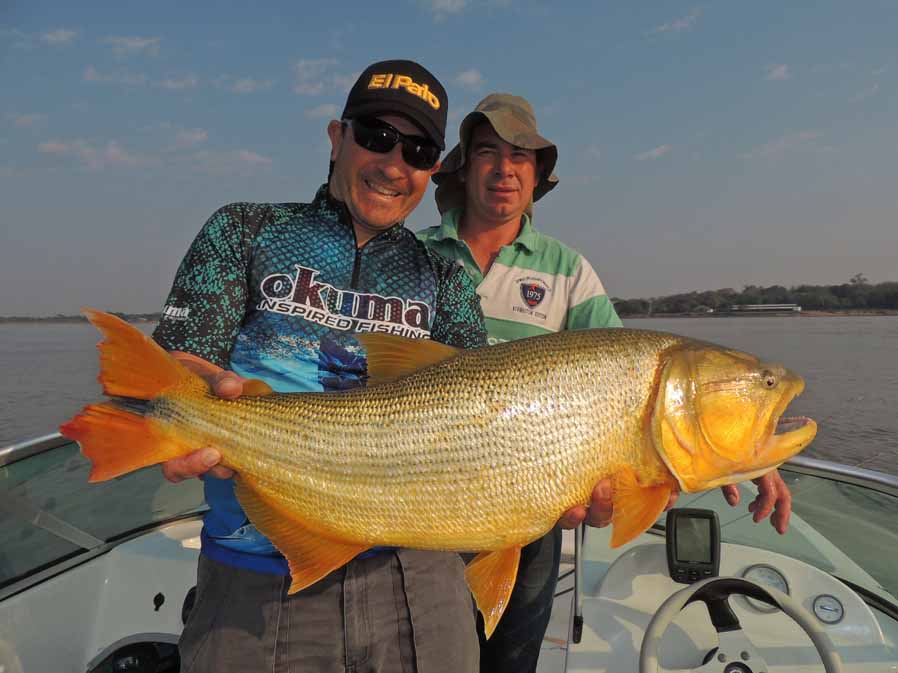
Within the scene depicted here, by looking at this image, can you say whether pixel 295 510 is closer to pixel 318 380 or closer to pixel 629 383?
pixel 318 380

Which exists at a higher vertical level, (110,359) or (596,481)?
(110,359)

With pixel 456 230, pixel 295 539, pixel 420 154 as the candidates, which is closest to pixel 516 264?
pixel 456 230

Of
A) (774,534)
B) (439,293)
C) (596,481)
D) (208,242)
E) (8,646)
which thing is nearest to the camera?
(596,481)

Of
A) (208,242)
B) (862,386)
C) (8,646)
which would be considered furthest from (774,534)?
(862,386)

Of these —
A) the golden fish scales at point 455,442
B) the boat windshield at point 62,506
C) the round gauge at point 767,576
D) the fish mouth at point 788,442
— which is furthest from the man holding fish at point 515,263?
the boat windshield at point 62,506

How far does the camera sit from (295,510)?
2506 mm

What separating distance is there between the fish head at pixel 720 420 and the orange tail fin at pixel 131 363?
2.15 m

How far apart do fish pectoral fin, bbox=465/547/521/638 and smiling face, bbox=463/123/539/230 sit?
101 inches

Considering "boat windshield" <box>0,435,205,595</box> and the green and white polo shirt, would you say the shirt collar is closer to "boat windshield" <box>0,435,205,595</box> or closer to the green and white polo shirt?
the green and white polo shirt

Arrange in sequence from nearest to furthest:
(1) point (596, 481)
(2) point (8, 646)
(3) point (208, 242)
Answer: (1) point (596, 481), (3) point (208, 242), (2) point (8, 646)

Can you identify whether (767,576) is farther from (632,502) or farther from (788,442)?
(632,502)

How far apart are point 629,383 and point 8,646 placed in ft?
13.9

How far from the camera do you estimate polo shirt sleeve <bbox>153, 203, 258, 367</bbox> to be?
273 cm

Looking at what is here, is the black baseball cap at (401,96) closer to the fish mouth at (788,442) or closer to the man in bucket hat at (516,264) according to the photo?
the man in bucket hat at (516,264)
